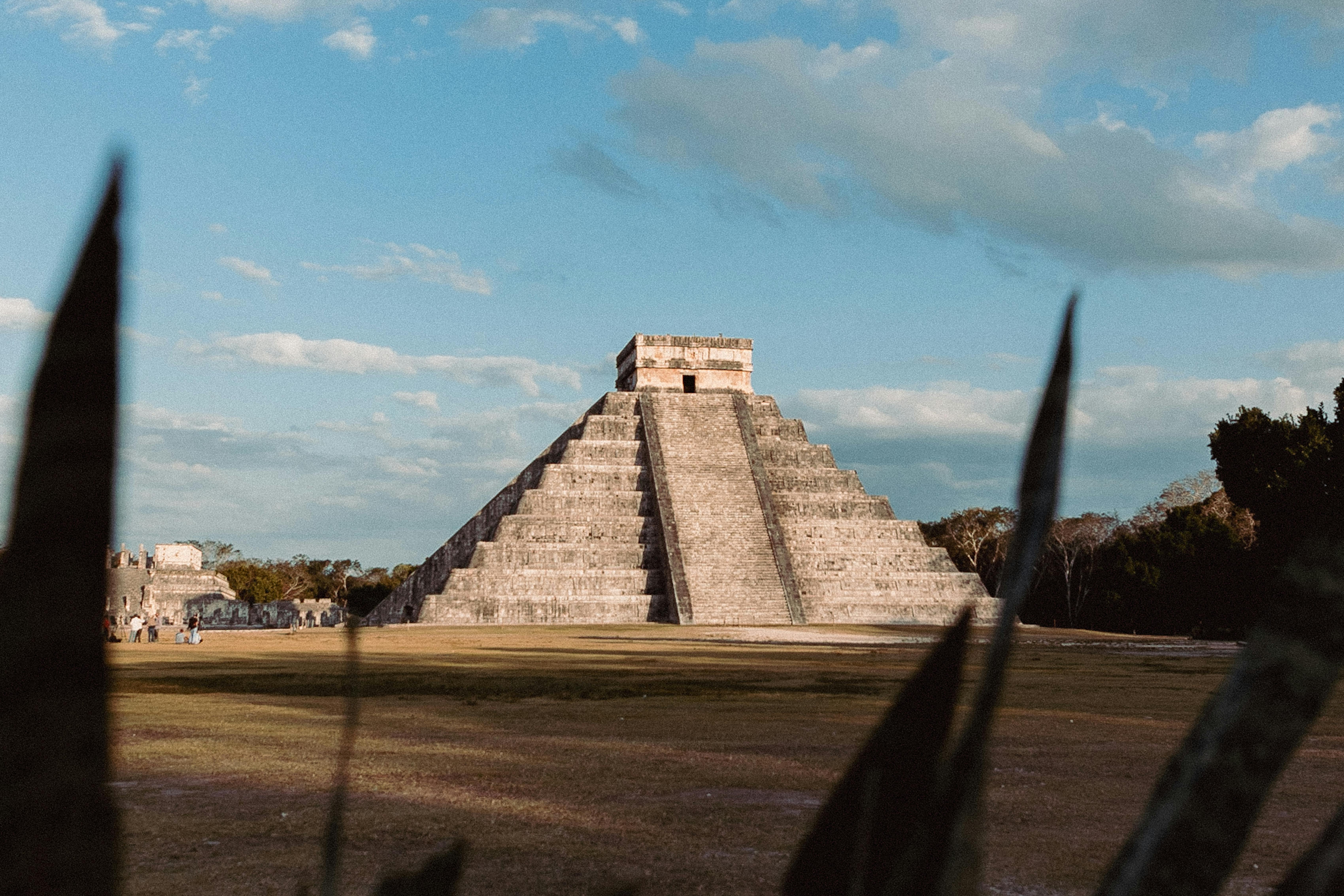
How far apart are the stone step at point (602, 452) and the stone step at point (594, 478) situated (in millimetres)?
219

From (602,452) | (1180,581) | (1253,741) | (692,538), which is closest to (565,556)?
(692,538)

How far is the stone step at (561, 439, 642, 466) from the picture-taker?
38875 mm

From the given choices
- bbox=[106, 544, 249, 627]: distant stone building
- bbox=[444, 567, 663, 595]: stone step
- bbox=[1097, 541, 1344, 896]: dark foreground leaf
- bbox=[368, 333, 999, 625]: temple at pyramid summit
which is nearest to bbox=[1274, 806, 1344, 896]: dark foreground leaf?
A: bbox=[1097, 541, 1344, 896]: dark foreground leaf

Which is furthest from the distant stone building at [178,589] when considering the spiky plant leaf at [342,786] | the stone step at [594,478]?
the spiky plant leaf at [342,786]

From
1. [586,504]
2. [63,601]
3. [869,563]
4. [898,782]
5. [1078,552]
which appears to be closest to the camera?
[63,601]

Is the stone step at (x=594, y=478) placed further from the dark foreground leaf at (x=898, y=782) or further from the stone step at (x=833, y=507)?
the dark foreground leaf at (x=898, y=782)

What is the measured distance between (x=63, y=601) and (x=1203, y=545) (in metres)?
40.7

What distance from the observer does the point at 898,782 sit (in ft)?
2.00

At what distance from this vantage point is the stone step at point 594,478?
37.4m

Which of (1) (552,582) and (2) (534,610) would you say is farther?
(1) (552,582)

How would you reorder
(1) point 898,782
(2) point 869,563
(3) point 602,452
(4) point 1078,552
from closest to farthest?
(1) point 898,782 < (2) point 869,563 < (3) point 602,452 < (4) point 1078,552

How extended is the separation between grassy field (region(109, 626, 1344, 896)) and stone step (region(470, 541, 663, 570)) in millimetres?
19866

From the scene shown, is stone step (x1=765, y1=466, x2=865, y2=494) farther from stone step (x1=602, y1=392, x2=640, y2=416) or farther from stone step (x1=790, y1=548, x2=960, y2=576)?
stone step (x1=602, y1=392, x2=640, y2=416)

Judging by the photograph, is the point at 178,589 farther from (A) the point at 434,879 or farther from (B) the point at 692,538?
(A) the point at 434,879
